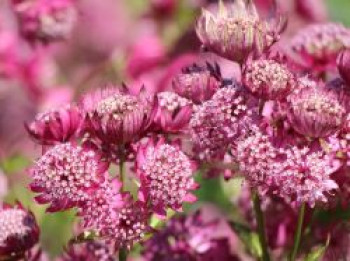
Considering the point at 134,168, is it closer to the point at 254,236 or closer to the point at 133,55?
the point at 254,236

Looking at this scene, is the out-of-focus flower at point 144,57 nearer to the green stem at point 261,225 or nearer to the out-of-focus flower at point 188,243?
the out-of-focus flower at point 188,243

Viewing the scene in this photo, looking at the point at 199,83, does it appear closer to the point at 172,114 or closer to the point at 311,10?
the point at 172,114

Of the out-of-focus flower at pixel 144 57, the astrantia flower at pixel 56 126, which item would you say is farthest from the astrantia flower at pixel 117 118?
the out-of-focus flower at pixel 144 57

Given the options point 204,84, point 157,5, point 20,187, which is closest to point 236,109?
point 204,84

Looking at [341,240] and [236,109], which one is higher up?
[236,109]

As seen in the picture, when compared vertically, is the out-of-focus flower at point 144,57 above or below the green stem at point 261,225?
below

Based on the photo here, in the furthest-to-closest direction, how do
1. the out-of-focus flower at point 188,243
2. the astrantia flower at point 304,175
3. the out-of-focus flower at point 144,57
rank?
1. the out-of-focus flower at point 144,57
2. the out-of-focus flower at point 188,243
3. the astrantia flower at point 304,175

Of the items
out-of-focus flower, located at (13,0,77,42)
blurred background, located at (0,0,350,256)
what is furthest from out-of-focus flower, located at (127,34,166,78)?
out-of-focus flower, located at (13,0,77,42)
